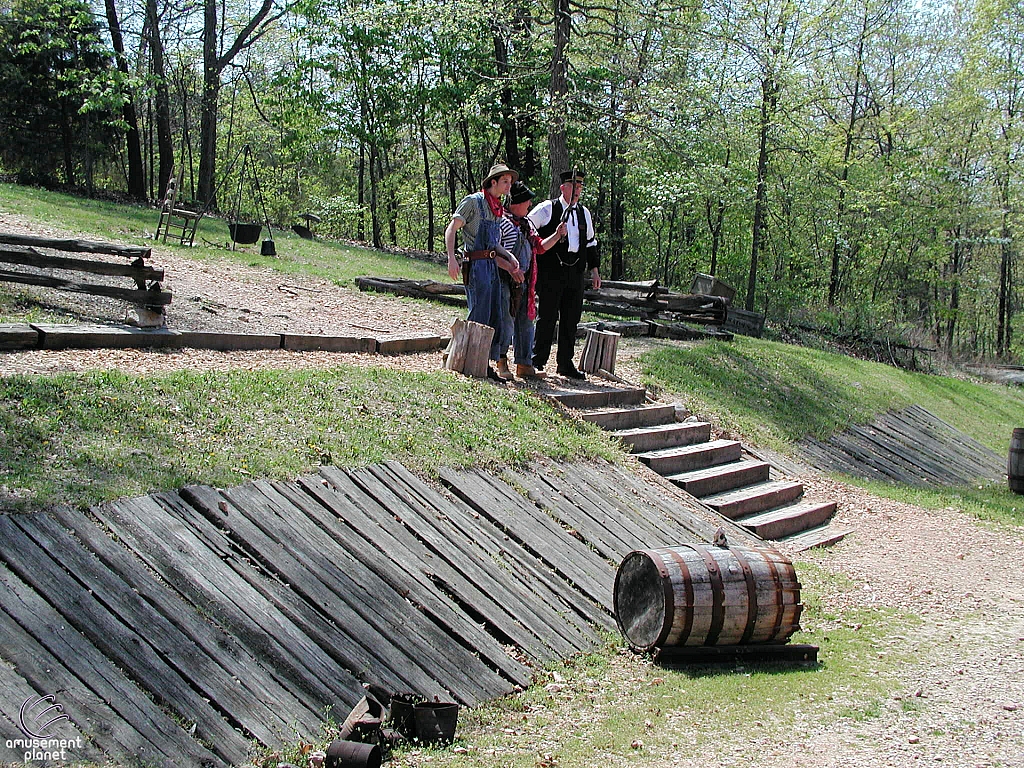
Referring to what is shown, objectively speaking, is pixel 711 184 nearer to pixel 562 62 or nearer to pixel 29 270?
pixel 562 62

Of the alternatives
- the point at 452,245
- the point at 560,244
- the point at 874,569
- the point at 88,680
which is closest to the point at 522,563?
the point at 88,680

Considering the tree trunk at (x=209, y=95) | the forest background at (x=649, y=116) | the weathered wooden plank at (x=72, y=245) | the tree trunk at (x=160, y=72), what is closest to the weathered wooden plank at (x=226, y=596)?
the weathered wooden plank at (x=72, y=245)

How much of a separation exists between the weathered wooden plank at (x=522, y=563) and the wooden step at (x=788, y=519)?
3488 millimetres

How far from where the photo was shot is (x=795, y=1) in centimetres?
2561

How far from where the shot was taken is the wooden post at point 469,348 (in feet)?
32.7

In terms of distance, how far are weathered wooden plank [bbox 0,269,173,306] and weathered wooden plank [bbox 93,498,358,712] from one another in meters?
4.40

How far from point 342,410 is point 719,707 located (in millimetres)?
3903

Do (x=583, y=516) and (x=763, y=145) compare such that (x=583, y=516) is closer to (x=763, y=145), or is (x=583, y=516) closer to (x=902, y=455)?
(x=902, y=455)

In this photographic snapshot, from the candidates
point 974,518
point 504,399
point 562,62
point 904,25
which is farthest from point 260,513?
point 904,25

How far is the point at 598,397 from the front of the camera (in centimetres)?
1087

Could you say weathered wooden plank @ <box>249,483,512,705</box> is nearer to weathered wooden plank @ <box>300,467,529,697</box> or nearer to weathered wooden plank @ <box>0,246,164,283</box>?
weathered wooden plank @ <box>300,467,529,697</box>

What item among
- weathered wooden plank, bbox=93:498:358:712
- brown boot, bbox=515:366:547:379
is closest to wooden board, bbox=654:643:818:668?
weathered wooden plank, bbox=93:498:358:712

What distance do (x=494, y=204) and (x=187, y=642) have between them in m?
6.29

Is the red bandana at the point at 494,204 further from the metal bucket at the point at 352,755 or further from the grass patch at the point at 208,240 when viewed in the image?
the grass patch at the point at 208,240
